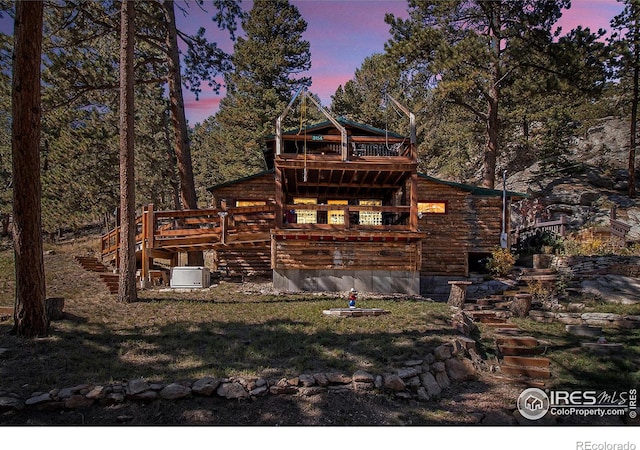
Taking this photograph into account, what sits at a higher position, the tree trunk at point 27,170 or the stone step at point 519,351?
the tree trunk at point 27,170

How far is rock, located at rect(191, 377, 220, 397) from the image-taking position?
6.01m

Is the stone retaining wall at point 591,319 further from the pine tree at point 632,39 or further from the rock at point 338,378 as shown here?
the pine tree at point 632,39

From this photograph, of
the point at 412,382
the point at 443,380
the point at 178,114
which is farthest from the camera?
the point at 178,114

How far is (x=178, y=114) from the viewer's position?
689 inches

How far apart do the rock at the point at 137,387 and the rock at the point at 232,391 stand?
1.09 metres

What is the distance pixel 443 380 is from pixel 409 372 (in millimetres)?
928

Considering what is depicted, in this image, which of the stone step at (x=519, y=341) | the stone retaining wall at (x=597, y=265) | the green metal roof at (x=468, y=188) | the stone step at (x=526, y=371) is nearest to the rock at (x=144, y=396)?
the stone step at (x=526, y=371)

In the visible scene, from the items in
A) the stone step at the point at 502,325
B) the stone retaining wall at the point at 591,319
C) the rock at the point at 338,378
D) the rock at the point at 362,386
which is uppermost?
the rock at the point at 338,378

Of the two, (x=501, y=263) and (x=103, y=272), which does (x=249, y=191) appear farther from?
(x=501, y=263)

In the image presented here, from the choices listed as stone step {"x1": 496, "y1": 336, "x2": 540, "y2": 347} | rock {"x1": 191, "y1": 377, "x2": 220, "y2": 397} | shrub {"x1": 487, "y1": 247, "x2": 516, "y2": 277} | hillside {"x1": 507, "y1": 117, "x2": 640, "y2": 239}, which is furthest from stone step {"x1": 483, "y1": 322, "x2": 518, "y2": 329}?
hillside {"x1": 507, "y1": 117, "x2": 640, "y2": 239}

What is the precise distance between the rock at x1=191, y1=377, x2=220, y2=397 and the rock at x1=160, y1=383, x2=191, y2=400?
0.35ft

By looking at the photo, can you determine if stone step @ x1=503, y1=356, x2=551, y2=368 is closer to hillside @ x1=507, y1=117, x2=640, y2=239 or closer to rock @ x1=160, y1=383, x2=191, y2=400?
rock @ x1=160, y1=383, x2=191, y2=400

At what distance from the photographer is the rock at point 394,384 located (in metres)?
6.54

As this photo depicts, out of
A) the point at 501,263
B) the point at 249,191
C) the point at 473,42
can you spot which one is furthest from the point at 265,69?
the point at 501,263
